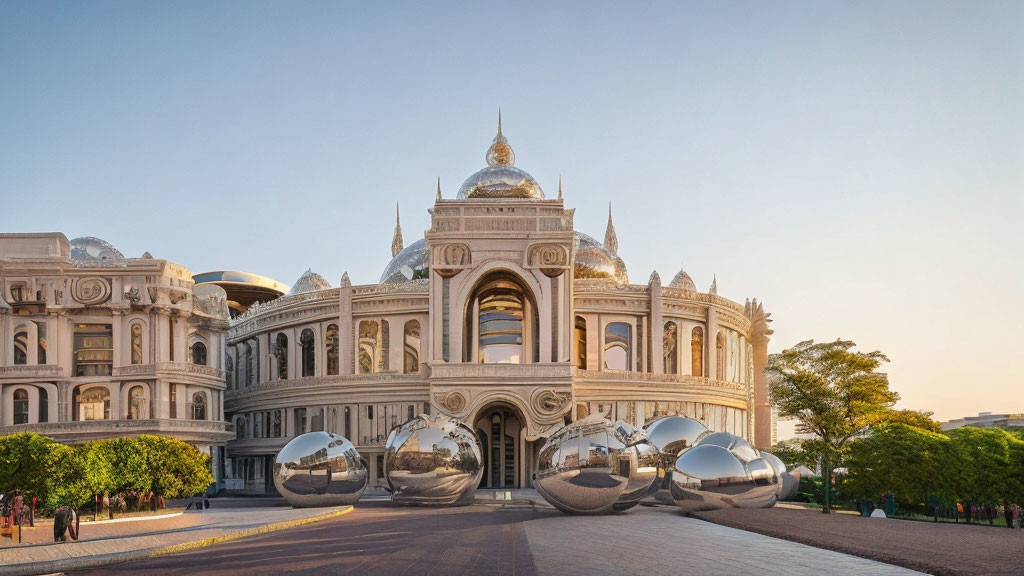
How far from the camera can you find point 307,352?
7294cm

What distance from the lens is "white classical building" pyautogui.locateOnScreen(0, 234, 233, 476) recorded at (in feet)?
193

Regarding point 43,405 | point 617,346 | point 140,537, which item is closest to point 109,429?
point 43,405

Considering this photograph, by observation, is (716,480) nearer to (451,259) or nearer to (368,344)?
(451,259)

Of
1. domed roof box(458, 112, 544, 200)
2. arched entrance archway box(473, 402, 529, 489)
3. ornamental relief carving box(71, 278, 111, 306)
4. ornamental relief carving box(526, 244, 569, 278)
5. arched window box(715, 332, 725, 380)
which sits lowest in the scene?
arched entrance archway box(473, 402, 529, 489)

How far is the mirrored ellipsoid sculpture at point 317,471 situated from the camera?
40.5 meters

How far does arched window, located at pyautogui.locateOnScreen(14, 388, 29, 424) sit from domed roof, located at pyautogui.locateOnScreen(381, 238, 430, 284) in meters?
28.4

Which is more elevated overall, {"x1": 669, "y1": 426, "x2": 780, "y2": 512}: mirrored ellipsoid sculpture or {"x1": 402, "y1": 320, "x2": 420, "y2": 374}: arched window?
{"x1": 402, "y1": 320, "x2": 420, "y2": 374}: arched window

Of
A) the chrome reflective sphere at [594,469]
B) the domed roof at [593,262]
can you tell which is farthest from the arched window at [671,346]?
the chrome reflective sphere at [594,469]

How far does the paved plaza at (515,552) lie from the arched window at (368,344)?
37783mm

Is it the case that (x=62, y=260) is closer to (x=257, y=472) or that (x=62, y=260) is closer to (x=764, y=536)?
(x=257, y=472)

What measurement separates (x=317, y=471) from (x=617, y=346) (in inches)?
1357

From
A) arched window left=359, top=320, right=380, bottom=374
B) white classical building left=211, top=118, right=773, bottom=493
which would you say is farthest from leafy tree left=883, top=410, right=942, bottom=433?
arched window left=359, top=320, right=380, bottom=374

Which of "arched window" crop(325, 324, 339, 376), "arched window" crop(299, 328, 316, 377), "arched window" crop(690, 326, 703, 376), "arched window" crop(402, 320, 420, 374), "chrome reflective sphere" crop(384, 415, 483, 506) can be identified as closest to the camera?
"chrome reflective sphere" crop(384, 415, 483, 506)

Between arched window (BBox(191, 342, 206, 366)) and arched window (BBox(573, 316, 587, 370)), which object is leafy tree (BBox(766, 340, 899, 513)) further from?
arched window (BBox(191, 342, 206, 366))
